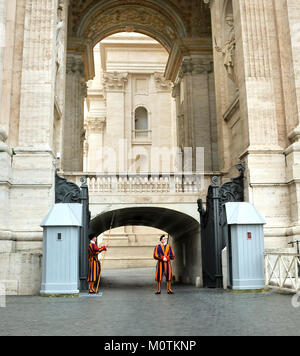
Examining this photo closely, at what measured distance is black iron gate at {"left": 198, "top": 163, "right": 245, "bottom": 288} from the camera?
1352 centimetres

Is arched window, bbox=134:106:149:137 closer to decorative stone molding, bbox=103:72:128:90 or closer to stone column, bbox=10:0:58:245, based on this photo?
decorative stone molding, bbox=103:72:128:90

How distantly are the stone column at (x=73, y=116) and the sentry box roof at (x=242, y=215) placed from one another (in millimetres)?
13510

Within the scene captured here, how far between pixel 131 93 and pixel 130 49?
4.45m

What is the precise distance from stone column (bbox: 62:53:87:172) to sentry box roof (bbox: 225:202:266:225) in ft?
44.3

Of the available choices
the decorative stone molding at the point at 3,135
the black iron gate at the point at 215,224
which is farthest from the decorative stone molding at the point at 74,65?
the black iron gate at the point at 215,224

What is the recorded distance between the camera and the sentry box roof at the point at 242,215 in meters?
11.6

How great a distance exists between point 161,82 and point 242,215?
103 feet

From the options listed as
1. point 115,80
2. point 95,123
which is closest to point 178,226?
point 115,80

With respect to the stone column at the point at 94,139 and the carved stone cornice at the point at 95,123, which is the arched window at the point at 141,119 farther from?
the carved stone cornice at the point at 95,123

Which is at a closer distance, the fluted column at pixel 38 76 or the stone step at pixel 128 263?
the fluted column at pixel 38 76

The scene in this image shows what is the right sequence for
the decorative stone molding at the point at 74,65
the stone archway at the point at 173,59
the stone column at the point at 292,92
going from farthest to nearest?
1. the decorative stone molding at the point at 74,65
2. the stone archway at the point at 173,59
3. the stone column at the point at 292,92

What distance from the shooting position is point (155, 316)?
7.43 m

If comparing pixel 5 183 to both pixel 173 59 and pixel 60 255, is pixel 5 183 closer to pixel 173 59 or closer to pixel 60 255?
pixel 60 255

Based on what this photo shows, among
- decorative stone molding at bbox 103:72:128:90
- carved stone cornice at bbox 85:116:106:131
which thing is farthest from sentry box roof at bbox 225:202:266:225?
carved stone cornice at bbox 85:116:106:131
